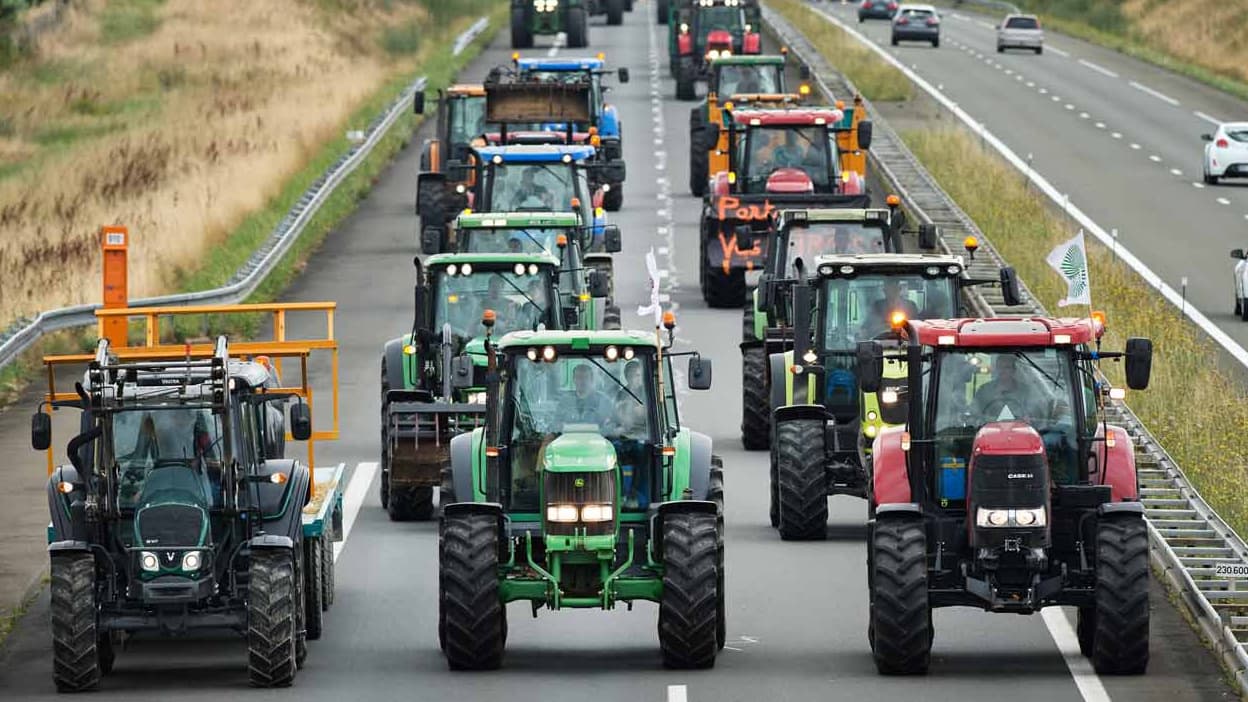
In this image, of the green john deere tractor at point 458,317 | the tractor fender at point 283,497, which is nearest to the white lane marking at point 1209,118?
the green john deere tractor at point 458,317

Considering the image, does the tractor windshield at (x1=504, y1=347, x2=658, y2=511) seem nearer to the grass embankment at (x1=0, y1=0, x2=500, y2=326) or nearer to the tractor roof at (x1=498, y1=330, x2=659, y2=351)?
the tractor roof at (x1=498, y1=330, x2=659, y2=351)

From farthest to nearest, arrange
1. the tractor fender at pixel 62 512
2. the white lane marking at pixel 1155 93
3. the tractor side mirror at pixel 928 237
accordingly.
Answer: the white lane marking at pixel 1155 93 < the tractor side mirror at pixel 928 237 < the tractor fender at pixel 62 512

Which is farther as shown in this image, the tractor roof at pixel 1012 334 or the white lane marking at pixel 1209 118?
the white lane marking at pixel 1209 118

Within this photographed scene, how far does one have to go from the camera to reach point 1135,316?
3741 centimetres

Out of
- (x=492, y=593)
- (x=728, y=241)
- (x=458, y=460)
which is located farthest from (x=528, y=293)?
(x=728, y=241)

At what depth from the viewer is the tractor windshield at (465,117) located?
49625mm

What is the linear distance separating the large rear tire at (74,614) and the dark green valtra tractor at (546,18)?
62459 mm

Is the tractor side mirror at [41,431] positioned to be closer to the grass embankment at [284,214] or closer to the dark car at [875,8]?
the grass embankment at [284,214]

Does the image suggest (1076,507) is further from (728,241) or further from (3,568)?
(728,241)

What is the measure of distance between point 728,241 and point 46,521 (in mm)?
15786

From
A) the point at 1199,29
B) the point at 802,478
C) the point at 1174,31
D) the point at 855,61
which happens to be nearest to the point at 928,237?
the point at 802,478

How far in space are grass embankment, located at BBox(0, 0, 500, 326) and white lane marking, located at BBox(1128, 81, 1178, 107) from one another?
1963 cm

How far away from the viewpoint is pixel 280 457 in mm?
22281

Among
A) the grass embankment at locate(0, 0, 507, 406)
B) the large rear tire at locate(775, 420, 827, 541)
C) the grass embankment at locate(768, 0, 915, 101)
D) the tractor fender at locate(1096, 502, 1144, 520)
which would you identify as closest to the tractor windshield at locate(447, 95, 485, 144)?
the grass embankment at locate(0, 0, 507, 406)
